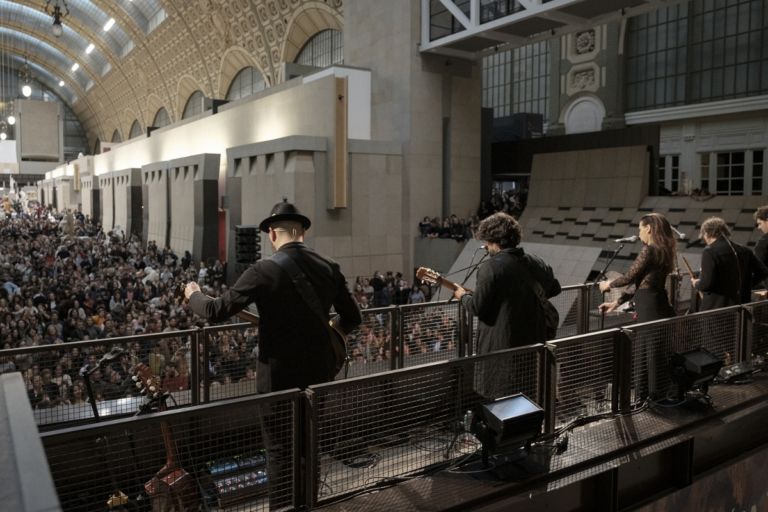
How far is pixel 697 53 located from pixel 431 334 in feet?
82.7

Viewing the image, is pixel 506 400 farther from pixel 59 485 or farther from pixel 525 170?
pixel 525 170

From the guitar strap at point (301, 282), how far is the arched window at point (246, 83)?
38.7m

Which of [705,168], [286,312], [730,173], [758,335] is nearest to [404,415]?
[286,312]

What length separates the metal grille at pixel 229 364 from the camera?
204 inches

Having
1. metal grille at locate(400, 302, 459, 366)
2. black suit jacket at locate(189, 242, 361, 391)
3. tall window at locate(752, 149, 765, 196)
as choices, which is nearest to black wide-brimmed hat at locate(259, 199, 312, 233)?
black suit jacket at locate(189, 242, 361, 391)

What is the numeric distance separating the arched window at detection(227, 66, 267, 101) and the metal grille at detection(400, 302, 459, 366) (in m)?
36.8

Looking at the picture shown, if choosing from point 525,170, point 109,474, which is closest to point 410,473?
point 109,474

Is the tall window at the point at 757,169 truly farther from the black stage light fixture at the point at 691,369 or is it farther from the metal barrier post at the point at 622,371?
the metal barrier post at the point at 622,371

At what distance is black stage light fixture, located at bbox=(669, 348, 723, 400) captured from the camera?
185 inches

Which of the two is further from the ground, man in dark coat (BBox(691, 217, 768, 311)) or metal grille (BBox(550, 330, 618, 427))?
man in dark coat (BBox(691, 217, 768, 311))

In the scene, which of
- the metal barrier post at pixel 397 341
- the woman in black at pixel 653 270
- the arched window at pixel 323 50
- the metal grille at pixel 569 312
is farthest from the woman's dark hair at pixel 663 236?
the arched window at pixel 323 50

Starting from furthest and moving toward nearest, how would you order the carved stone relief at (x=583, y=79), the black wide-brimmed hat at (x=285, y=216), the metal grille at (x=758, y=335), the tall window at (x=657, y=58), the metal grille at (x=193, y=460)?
the carved stone relief at (x=583, y=79) < the tall window at (x=657, y=58) < the metal grille at (x=758, y=335) < the black wide-brimmed hat at (x=285, y=216) < the metal grille at (x=193, y=460)

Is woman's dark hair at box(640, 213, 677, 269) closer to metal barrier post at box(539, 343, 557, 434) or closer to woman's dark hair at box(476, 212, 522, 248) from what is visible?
woman's dark hair at box(476, 212, 522, 248)

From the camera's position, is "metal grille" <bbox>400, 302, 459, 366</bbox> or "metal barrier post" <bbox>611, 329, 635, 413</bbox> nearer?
"metal barrier post" <bbox>611, 329, 635, 413</bbox>
